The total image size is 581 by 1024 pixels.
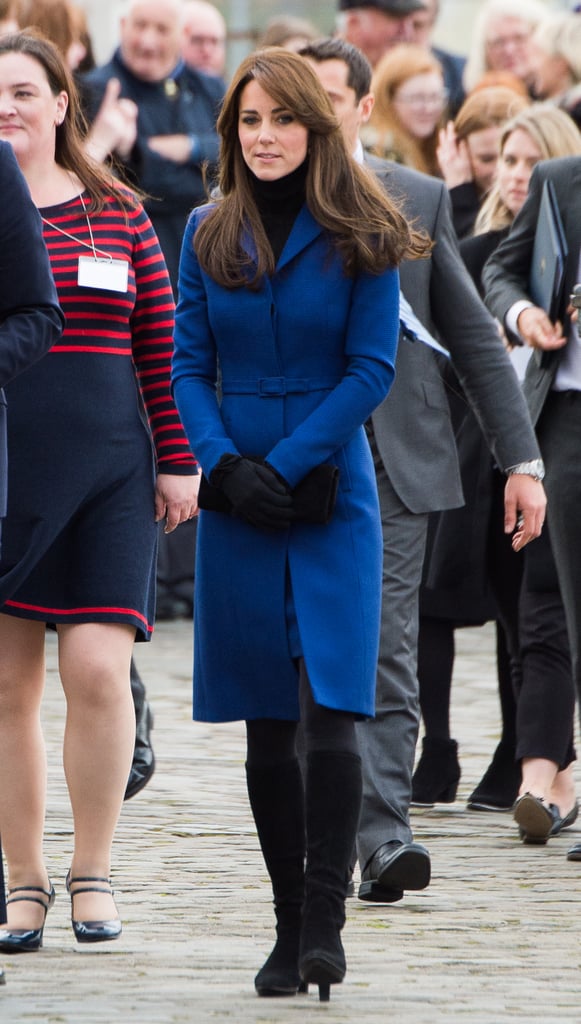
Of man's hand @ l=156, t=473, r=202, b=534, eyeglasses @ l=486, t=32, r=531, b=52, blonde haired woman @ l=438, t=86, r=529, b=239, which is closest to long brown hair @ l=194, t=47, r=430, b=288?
man's hand @ l=156, t=473, r=202, b=534

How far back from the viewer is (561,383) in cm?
591

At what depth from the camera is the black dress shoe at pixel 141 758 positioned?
6215 mm

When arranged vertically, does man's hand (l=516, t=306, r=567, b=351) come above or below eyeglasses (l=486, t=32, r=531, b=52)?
above

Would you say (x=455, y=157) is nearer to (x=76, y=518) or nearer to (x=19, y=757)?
(x=76, y=518)

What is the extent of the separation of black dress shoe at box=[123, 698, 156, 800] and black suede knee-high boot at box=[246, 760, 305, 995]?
1734mm

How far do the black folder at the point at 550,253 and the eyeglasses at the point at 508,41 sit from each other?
6007mm

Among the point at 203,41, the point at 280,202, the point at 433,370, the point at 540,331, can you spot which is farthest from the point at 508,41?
the point at 280,202

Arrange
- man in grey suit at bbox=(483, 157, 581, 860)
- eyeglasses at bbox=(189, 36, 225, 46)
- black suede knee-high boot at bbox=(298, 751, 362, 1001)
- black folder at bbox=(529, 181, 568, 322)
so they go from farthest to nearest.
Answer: eyeglasses at bbox=(189, 36, 225, 46) < black folder at bbox=(529, 181, 568, 322) < man in grey suit at bbox=(483, 157, 581, 860) < black suede knee-high boot at bbox=(298, 751, 362, 1001)

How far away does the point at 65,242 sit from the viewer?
494 centimetres

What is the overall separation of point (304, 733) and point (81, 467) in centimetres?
88

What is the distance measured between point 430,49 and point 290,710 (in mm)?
8837

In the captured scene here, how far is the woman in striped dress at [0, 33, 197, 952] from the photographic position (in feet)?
16.0

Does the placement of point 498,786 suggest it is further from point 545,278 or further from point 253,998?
point 253,998

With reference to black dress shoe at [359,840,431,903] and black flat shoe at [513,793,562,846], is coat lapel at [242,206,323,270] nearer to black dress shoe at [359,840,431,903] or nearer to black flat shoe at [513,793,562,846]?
black dress shoe at [359,840,431,903]
